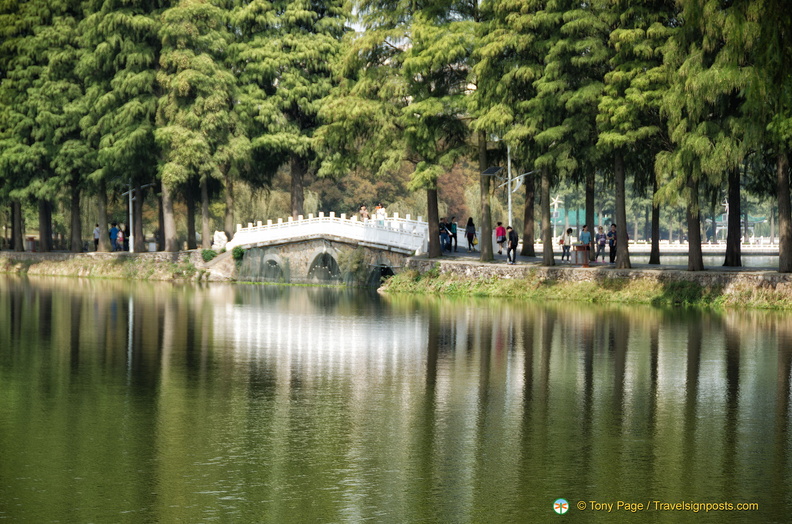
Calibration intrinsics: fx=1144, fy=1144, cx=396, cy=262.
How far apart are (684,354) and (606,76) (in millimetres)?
16832

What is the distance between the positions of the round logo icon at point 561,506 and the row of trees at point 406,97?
32.6ft

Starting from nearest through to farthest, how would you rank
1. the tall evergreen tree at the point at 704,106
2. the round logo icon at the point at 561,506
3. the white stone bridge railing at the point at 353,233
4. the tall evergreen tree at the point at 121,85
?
1. the round logo icon at the point at 561,506
2. the tall evergreen tree at the point at 704,106
3. the white stone bridge railing at the point at 353,233
4. the tall evergreen tree at the point at 121,85

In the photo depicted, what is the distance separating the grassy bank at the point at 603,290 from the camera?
113 feet

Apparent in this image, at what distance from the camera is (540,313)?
33031 millimetres

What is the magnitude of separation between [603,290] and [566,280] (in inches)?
74.7

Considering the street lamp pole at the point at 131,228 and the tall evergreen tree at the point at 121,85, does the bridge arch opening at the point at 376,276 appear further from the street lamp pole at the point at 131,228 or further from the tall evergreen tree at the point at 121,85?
the street lamp pole at the point at 131,228

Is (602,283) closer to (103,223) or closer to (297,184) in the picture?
(297,184)

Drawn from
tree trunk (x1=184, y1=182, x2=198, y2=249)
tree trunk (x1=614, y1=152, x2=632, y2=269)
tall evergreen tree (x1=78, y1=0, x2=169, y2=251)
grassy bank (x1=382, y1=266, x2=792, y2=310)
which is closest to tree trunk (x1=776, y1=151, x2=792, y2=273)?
grassy bank (x1=382, y1=266, x2=792, y2=310)

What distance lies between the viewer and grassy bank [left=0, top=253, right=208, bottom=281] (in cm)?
5488

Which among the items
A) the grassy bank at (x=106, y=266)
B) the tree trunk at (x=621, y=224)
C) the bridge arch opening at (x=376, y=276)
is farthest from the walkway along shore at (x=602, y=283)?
the grassy bank at (x=106, y=266)

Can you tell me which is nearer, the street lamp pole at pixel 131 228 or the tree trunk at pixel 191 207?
the street lamp pole at pixel 131 228

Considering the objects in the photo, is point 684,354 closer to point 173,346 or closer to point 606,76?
point 173,346

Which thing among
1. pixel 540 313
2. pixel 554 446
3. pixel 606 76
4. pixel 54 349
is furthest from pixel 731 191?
pixel 554 446

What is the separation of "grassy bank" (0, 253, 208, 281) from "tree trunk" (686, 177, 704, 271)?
24909 mm
